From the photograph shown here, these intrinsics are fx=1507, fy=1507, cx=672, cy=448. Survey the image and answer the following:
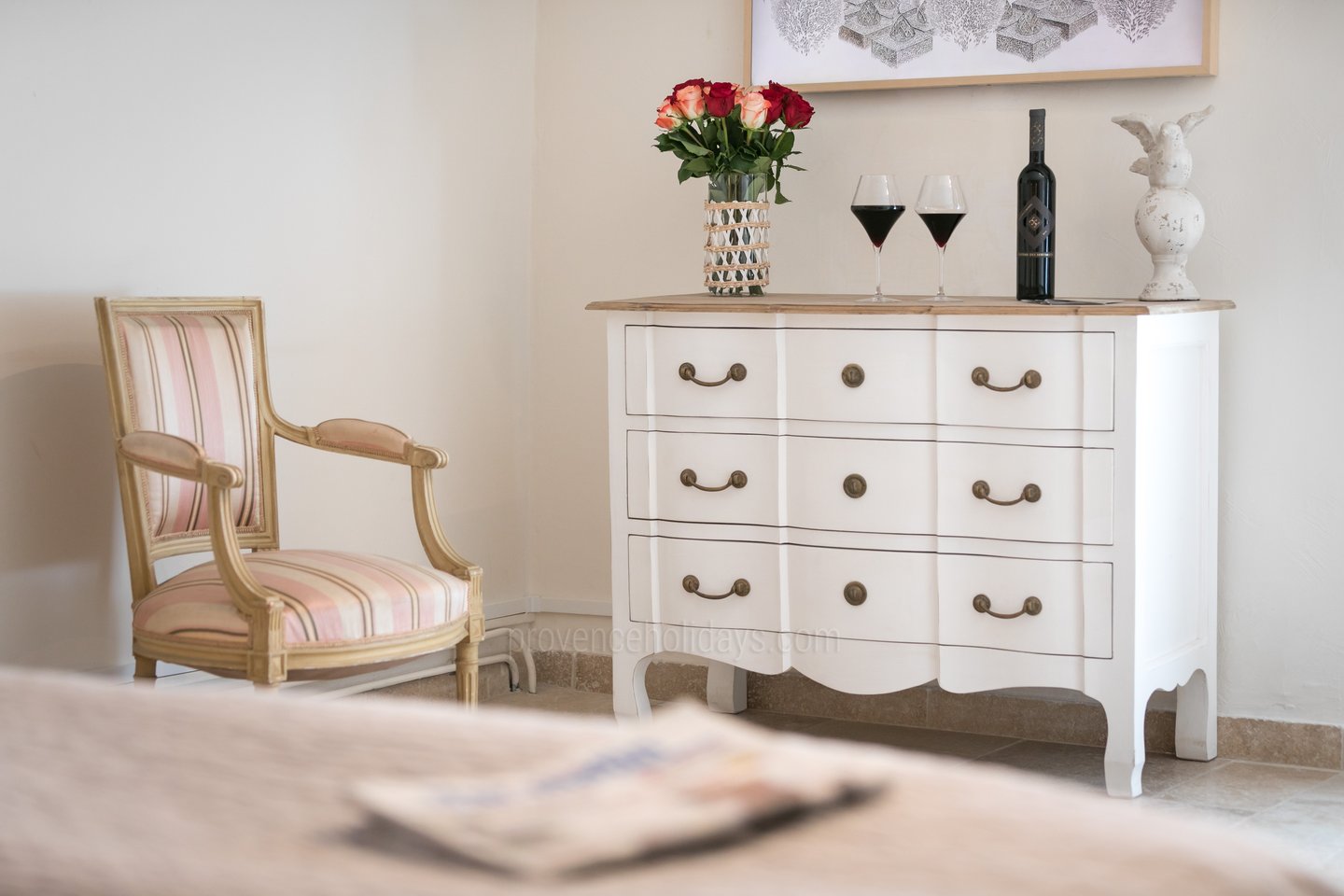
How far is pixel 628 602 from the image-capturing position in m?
3.08

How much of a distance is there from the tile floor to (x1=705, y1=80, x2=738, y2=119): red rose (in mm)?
1369

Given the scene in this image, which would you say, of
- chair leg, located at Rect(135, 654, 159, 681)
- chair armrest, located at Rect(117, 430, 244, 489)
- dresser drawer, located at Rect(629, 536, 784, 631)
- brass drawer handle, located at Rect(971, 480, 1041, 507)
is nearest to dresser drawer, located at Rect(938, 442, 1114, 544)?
brass drawer handle, located at Rect(971, 480, 1041, 507)

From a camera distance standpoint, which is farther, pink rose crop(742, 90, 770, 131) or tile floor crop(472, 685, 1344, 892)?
pink rose crop(742, 90, 770, 131)

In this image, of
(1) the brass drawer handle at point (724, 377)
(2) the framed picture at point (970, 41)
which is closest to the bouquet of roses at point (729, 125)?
(2) the framed picture at point (970, 41)

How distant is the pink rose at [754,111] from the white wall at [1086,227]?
0.33 meters

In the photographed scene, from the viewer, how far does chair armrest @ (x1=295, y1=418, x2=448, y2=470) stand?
2.68 m

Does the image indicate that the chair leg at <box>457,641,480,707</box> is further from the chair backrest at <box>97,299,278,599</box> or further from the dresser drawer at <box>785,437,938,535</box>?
the dresser drawer at <box>785,437,938,535</box>

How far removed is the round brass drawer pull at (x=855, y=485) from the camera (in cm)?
286

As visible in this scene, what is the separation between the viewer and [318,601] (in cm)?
240

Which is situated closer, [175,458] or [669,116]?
[175,458]

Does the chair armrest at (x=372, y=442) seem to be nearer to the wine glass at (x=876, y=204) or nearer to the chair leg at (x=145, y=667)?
the chair leg at (x=145, y=667)

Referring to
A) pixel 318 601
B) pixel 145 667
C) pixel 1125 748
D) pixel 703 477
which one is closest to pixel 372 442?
pixel 318 601

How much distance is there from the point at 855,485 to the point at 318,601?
1033 mm

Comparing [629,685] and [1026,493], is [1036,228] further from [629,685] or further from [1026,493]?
[629,685]
